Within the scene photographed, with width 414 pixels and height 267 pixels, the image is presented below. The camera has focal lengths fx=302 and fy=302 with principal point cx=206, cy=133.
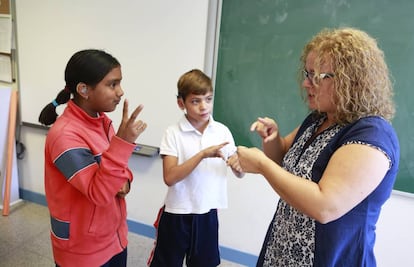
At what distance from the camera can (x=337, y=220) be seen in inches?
34.2

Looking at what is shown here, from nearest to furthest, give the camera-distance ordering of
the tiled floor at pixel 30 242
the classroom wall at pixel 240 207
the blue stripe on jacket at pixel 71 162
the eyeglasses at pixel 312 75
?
1. the eyeglasses at pixel 312 75
2. the blue stripe on jacket at pixel 71 162
3. the classroom wall at pixel 240 207
4. the tiled floor at pixel 30 242

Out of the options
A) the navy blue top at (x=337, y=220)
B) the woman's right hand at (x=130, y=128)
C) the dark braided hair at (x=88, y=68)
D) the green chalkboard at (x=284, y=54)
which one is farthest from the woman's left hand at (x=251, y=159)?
the green chalkboard at (x=284, y=54)

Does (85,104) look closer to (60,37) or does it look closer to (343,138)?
(343,138)

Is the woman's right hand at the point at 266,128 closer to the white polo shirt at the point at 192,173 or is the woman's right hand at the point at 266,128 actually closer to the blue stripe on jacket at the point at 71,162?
the white polo shirt at the point at 192,173

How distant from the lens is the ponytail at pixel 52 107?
1.27 meters

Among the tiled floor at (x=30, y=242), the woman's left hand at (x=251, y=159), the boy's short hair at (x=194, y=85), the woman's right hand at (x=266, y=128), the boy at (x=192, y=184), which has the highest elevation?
the boy's short hair at (x=194, y=85)

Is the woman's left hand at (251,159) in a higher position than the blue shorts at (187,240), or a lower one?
higher

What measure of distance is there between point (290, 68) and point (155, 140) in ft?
3.62

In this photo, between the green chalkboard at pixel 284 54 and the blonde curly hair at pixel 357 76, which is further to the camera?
the green chalkboard at pixel 284 54

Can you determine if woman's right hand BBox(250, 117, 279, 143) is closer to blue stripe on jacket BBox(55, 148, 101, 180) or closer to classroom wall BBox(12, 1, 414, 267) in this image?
blue stripe on jacket BBox(55, 148, 101, 180)

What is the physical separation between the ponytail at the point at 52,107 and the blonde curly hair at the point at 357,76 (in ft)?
3.33

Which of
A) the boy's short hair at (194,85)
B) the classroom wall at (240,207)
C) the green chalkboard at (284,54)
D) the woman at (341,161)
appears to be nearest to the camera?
the woman at (341,161)

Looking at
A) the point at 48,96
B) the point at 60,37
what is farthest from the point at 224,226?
the point at 60,37

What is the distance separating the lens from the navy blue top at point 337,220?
0.81m
